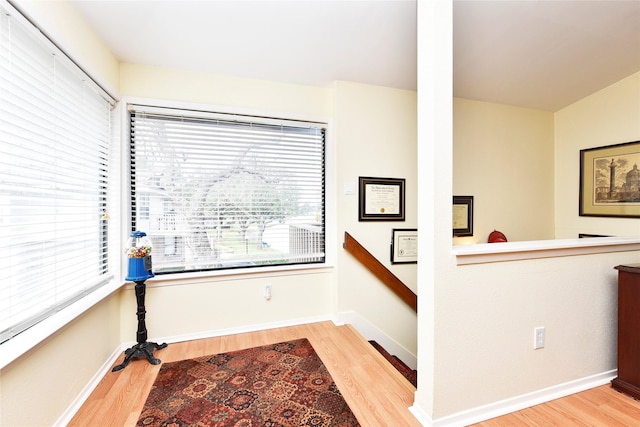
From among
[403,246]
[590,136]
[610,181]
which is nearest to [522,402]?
[403,246]

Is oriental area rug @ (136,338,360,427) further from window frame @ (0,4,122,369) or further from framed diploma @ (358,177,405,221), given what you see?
framed diploma @ (358,177,405,221)

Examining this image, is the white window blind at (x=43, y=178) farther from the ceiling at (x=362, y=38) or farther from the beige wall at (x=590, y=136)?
the beige wall at (x=590, y=136)

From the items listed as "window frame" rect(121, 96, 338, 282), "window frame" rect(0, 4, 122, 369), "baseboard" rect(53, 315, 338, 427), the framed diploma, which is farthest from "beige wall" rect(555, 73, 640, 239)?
"window frame" rect(0, 4, 122, 369)

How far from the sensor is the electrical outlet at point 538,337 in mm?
1685

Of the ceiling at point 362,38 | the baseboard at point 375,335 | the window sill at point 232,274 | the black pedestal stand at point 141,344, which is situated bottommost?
the baseboard at point 375,335

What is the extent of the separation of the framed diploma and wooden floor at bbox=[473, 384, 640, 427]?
176cm

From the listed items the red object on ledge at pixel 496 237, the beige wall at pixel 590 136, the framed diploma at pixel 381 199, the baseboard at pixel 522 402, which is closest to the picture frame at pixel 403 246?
the framed diploma at pixel 381 199

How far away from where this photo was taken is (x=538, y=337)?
1.69m

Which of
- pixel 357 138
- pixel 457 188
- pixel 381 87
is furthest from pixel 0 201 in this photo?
pixel 457 188

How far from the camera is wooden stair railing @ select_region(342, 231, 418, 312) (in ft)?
9.03

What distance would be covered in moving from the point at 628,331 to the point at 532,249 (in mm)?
929

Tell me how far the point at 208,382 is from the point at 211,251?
107 centimetres

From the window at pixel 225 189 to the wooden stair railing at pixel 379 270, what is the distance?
1.10 feet

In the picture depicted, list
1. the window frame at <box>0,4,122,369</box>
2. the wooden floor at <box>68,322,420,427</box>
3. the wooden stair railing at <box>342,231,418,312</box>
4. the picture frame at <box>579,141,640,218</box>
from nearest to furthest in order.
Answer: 1. the window frame at <box>0,4,122,369</box>
2. the wooden floor at <box>68,322,420,427</box>
3. the wooden stair railing at <box>342,231,418,312</box>
4. the picture frame at <box>579,141,640,218</box>
